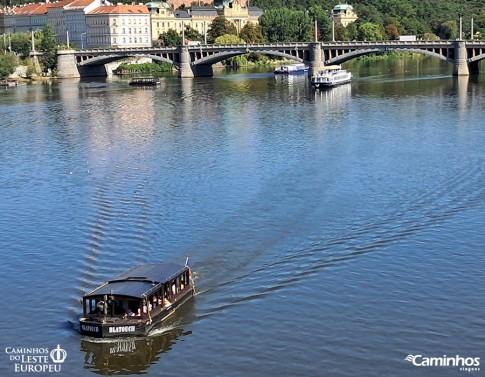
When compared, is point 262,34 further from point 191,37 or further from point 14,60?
point 14,60

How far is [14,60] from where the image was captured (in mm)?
95688

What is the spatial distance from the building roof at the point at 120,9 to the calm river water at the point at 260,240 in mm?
70434

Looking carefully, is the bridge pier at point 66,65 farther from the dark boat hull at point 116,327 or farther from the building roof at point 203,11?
the dark boat hull at point 116,327

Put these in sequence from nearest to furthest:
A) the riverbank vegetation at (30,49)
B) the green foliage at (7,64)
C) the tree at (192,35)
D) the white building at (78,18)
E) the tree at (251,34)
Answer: the green foliage at (7,64)
the riverbank vegetation at (30,49)
the white building at (78,18)
the tree at (251,34)
the tree at (192,35)

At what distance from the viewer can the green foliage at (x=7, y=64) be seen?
300ft

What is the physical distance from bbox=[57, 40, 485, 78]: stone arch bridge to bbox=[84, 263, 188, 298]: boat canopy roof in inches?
2467

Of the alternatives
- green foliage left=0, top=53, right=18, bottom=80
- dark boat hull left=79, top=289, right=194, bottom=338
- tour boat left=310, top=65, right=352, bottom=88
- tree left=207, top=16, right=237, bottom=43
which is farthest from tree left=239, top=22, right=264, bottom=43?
dark boat hull left=79, top=289, right=194, bottom=338

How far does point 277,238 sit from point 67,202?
337 inches

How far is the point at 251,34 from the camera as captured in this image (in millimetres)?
124312

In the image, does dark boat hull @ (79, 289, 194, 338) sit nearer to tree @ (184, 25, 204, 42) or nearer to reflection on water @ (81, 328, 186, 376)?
reflection on water @ (81, 328, 186, 376)

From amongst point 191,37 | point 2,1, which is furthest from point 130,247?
point 2,1

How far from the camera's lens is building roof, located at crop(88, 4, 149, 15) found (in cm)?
11881

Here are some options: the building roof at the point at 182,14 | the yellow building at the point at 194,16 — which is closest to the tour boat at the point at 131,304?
the yellow building at the point at 194,16

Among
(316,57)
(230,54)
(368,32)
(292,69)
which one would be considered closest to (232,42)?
(368,32)
